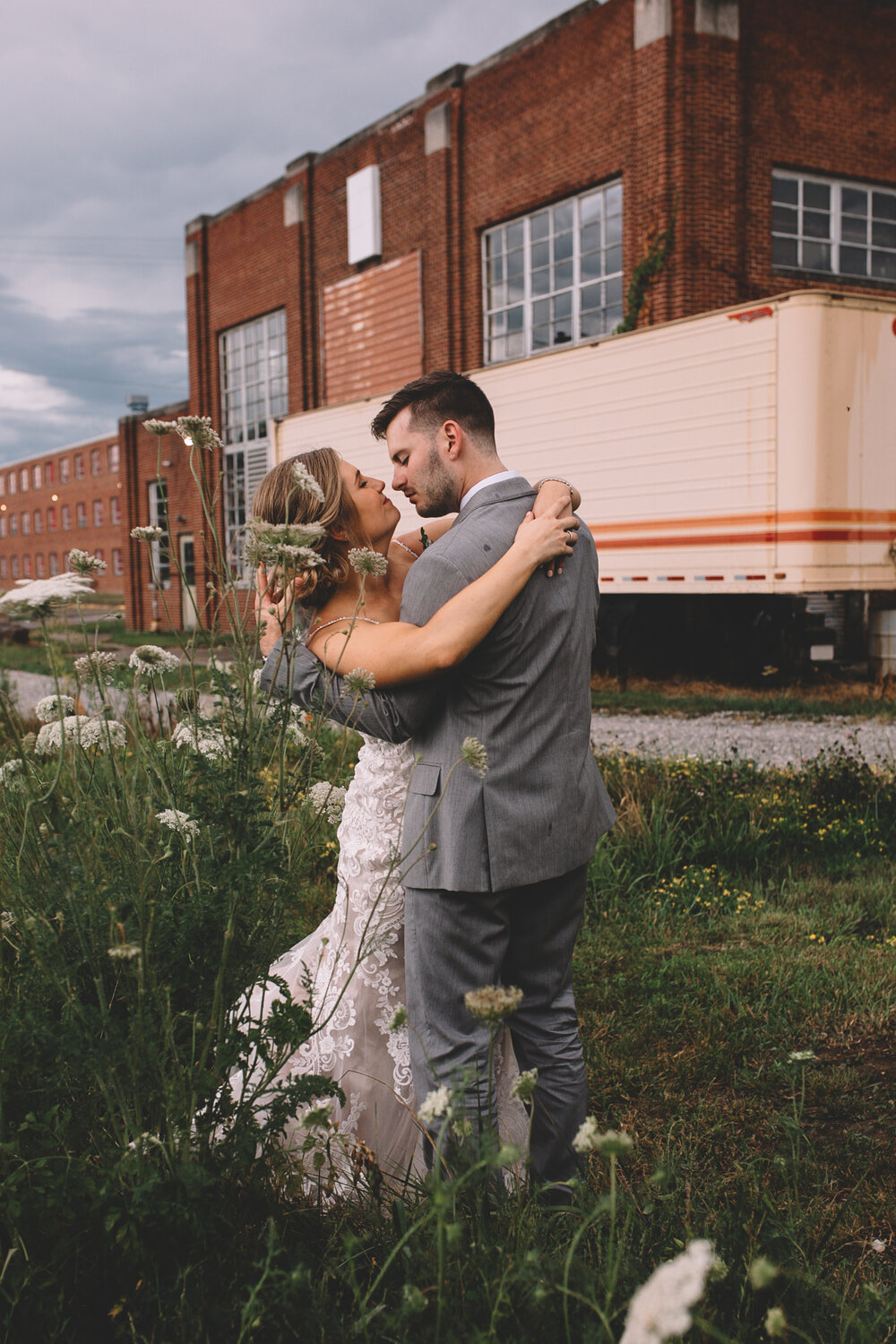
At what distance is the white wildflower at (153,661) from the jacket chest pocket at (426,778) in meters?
0.58

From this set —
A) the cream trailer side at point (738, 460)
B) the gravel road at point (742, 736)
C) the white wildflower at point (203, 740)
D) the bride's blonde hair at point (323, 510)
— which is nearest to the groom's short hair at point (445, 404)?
the bride's blonde hair at point (323, 510)

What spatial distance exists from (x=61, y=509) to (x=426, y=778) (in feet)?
219

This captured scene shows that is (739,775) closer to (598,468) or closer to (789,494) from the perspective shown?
(789,494)

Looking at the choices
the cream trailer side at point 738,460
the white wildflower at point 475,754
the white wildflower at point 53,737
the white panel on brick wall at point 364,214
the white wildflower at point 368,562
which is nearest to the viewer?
the white wildflower at point 475,754

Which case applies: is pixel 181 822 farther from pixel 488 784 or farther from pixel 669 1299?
pixel 669 1299

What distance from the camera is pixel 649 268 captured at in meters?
14.8

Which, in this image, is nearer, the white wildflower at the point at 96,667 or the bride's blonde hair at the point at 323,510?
the white wildflower at the point at 96,667

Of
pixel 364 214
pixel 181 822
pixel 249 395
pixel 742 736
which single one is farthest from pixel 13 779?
pixel 249 395

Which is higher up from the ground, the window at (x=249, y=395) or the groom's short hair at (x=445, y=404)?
the window at (x=249, y=395)

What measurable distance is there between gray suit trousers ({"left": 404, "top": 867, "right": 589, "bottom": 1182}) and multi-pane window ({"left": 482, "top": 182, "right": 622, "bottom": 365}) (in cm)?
1518

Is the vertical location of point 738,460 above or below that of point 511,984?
above

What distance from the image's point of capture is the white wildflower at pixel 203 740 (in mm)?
1968

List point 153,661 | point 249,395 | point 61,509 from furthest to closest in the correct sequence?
point 61,509 → point 249,395 → point 153,661

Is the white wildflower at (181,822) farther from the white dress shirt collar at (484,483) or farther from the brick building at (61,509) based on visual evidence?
the brick building at (61,509)
